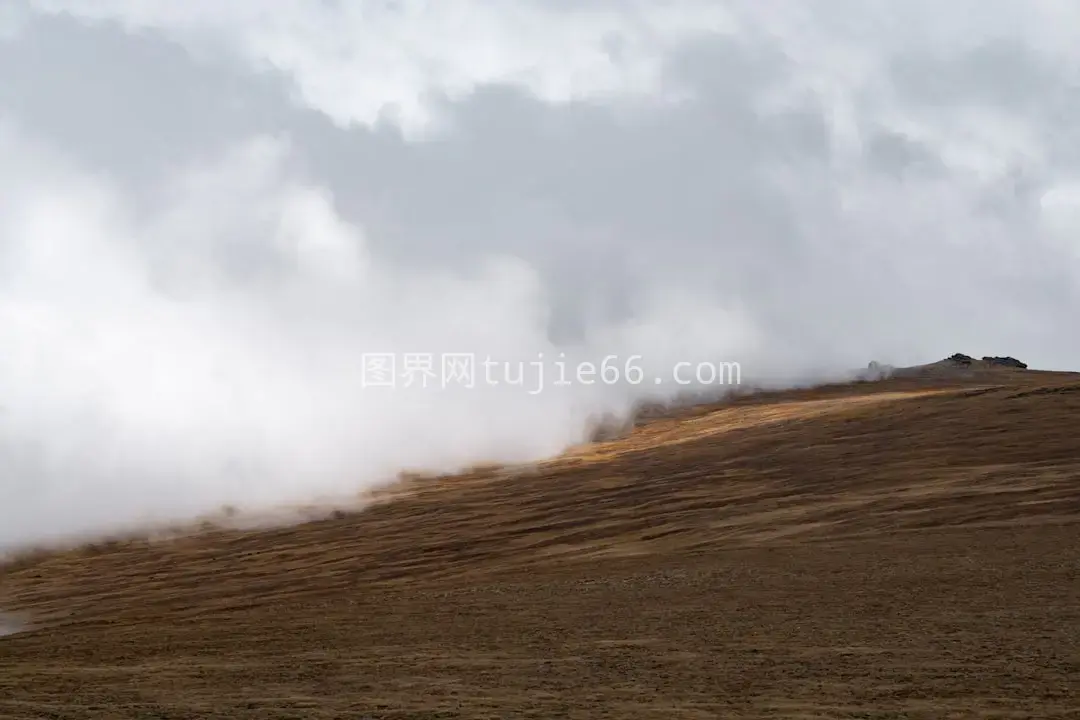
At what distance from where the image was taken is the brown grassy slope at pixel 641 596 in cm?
688

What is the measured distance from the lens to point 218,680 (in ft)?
25.0

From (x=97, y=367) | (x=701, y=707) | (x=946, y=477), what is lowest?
(x=701, y=707)

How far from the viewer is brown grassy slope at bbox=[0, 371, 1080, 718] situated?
6879 millimetres

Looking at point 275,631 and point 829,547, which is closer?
point 275,631

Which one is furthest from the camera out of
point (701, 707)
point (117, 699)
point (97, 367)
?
point (97, 367)

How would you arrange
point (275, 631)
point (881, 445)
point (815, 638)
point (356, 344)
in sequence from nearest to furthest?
point (815, 638) < point (275, 631) < point (881, 445) < point (356, 344)

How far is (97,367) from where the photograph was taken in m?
24.2

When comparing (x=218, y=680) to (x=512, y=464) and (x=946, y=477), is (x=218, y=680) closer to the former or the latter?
(x=946, y=477)

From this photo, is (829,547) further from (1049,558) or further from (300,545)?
(300,545)

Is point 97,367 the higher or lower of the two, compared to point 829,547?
higher

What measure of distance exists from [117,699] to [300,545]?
7955 mm

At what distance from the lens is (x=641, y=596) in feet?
33.1

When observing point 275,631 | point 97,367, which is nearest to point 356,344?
point 97,367

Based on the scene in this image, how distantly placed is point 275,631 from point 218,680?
1893 millimetres
